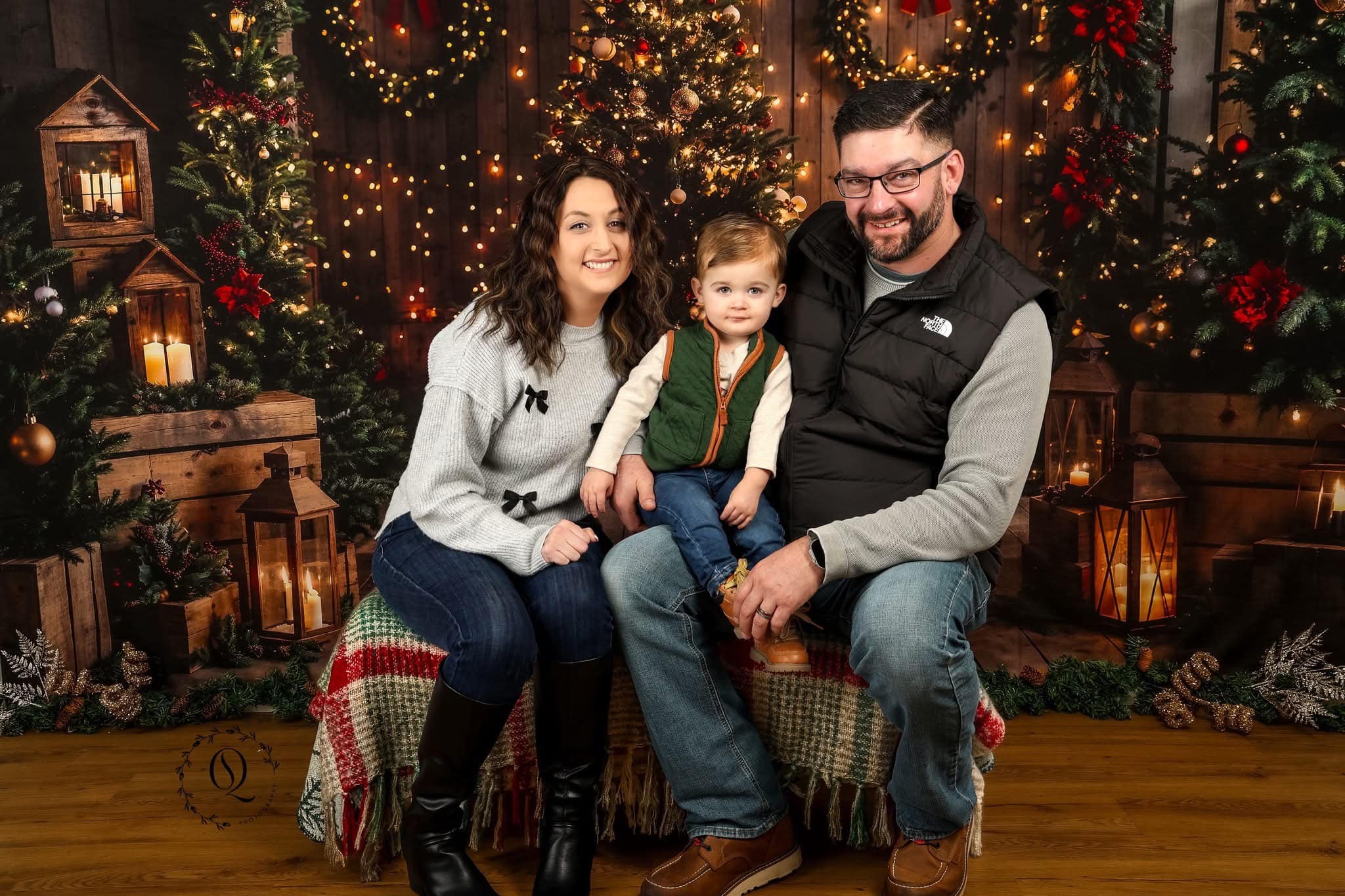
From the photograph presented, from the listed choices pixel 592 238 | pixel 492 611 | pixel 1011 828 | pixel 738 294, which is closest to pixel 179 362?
pixel 592 238

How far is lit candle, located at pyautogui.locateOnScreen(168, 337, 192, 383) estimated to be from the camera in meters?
2.96

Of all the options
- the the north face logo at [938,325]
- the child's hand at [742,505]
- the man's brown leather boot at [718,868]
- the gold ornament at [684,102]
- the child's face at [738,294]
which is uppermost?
the gold ornament at [684,102]

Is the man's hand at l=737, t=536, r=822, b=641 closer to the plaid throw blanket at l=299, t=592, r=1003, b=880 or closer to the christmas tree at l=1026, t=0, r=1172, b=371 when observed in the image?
the plaid throw blanket at l=299, t=592, r=1003, b=880

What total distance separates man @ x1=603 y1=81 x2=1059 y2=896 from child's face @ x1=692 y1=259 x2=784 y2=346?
0.14 metres

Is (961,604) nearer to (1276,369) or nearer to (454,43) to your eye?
(1276,369)

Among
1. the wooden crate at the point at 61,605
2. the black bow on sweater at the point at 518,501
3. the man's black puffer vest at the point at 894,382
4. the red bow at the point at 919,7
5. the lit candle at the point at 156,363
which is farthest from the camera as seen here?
the red bow at the point at 919,7

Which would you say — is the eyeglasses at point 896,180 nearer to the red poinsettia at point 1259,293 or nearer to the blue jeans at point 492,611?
the blue jeans at point 492,611

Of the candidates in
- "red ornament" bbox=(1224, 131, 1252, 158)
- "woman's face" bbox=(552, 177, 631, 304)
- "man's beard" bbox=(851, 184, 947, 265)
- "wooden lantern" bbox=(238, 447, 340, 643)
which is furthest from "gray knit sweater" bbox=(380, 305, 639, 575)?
"red ornament" bbox=(1224, 131, 1252, 158)

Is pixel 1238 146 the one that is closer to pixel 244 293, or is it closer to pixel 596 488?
pixel 596 488

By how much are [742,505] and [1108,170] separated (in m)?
1.78

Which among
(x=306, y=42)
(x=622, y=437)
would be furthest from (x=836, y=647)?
(x=306, y=42)

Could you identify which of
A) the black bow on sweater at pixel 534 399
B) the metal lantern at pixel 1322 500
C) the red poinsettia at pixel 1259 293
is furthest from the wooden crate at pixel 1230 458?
the black bow on sweater at pixel 534 399

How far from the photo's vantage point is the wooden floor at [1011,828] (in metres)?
2.05

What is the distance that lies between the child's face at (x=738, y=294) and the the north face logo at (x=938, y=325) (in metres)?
0.32
